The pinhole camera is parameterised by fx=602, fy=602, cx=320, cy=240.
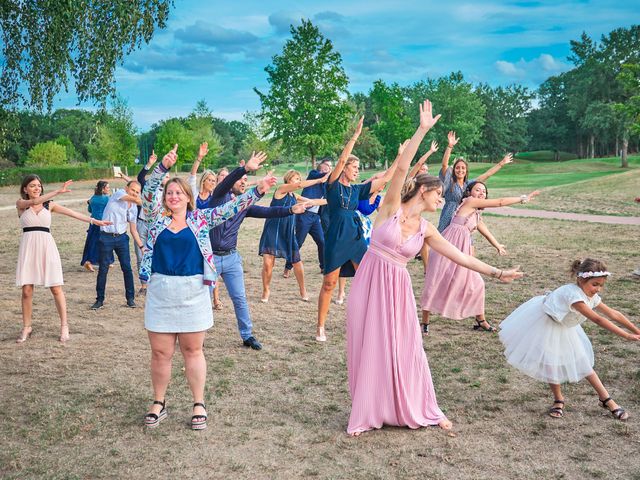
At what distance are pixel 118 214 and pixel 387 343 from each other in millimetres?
6324

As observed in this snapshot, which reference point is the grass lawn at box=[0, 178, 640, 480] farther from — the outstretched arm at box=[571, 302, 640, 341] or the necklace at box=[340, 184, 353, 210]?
the necklace at box=[340, 184, 353, 210]

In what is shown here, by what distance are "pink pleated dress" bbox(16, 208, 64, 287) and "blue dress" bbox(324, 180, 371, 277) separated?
341 centimetres

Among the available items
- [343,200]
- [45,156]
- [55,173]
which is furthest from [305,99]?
[343,200]

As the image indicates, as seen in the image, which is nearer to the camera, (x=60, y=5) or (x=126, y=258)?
(x=60, y=5)

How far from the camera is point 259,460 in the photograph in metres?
4.58

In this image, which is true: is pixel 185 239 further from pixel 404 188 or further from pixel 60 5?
pixel 60 5

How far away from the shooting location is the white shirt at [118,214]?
9648mm

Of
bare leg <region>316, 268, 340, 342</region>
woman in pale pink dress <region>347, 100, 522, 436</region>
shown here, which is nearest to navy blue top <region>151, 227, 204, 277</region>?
woman in pale pink dress <region>347, 100, 522, 436</region>

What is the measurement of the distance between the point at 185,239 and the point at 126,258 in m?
5.14

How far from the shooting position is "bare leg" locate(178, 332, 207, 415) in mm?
5102

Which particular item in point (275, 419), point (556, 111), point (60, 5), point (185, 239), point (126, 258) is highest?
point (556, 111)

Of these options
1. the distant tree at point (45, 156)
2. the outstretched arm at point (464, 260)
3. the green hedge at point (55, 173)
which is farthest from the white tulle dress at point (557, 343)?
the distant tree at point (45, 156)

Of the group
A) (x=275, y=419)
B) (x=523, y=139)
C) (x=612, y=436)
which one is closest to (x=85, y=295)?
(x=275, y=419)

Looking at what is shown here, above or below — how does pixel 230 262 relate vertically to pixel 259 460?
above
